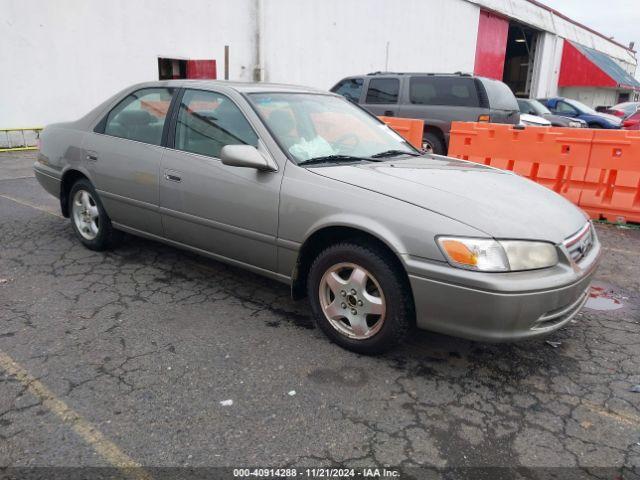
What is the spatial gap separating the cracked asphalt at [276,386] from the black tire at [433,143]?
17.7 feet

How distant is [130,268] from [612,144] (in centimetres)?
562

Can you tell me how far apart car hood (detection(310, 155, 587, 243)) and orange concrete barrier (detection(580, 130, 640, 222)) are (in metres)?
3.37

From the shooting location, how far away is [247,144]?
345 cm

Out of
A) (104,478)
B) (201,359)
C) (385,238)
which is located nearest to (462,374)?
(385,238)

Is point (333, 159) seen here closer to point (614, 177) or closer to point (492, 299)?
point (492, 299)

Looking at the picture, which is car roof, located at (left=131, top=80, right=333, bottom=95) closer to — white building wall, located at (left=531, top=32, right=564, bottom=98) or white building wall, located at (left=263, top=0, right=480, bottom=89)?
white building wall, located at (left=263, top=0, right=480, bottom=89)

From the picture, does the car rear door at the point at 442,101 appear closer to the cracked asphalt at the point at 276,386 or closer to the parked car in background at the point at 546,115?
the cracked asphalt at the point at 276,386

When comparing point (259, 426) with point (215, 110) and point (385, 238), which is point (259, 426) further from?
point (215, 110)

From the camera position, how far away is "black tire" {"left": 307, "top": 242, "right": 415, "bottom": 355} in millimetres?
2787

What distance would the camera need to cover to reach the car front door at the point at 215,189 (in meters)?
3.32

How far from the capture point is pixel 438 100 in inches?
357

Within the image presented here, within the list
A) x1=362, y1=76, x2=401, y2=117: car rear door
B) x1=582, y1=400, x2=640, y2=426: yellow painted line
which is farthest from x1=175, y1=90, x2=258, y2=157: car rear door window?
x1=362, y1=76, x2=401, y2=117: car rear door

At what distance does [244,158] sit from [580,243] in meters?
2.10

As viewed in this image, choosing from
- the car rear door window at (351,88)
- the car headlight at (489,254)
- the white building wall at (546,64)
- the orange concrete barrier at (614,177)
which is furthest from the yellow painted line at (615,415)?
the white building wall at (546,64)
